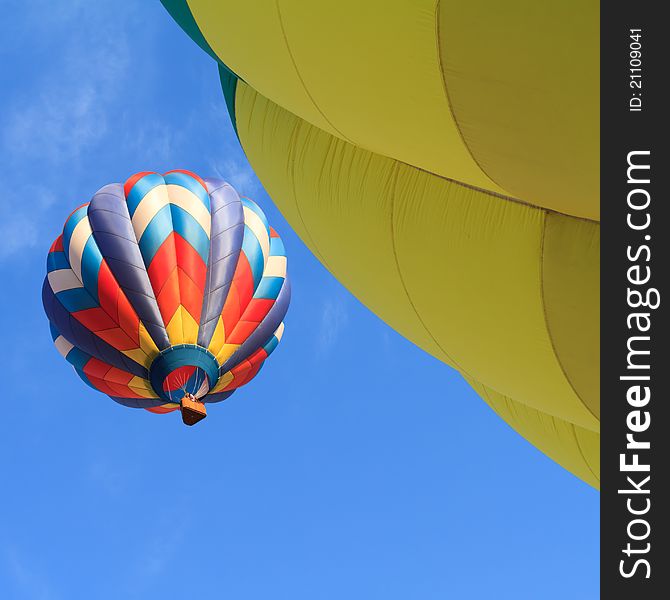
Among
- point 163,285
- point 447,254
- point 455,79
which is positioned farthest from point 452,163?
point 163,285

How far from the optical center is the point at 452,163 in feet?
10.2

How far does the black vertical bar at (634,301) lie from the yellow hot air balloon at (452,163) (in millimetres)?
92

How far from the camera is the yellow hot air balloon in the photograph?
265cm

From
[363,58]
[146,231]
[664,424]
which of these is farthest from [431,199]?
[146,231]

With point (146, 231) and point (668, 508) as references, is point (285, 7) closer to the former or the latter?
point (668, 508)

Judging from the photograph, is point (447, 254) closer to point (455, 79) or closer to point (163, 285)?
point (455, 79)

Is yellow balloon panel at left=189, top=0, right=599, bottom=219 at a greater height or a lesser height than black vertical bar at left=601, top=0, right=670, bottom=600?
greater

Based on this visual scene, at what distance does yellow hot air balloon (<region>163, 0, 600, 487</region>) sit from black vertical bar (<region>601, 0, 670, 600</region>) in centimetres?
9

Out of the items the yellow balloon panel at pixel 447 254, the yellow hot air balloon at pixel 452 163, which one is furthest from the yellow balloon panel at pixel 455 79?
the yellow balloon panel at pixel 447 254

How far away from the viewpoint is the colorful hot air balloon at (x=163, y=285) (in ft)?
34.6

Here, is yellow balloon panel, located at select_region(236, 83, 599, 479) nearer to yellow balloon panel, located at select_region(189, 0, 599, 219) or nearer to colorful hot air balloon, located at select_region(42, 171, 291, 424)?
yellow balloon panel, located at select_region(189, 0, 599, 219)

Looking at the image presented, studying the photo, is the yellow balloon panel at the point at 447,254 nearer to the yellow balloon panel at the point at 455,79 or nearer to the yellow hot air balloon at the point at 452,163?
the yellow hot air balloon at the point at 452,163

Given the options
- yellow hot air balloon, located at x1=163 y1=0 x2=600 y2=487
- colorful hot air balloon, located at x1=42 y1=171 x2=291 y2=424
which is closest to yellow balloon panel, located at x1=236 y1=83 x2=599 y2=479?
yellow hot air balloon, located at x1=163 y1=0 x2=600 y2=487

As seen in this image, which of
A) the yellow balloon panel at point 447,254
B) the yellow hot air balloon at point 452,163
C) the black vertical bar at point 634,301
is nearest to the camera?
the black vertical bar at point 634,301
